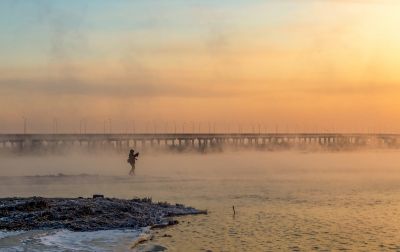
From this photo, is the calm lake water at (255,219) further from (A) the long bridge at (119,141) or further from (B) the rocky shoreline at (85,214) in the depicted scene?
(A) the long bridge at (119,141)

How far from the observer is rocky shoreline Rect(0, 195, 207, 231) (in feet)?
71.5

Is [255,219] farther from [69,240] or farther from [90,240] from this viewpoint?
[69,240]

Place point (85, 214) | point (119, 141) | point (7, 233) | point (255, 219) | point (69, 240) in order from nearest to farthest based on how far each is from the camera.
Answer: point (69, 240), point (7, 233), point (255, 219), point (85, 214), point (119, 141)

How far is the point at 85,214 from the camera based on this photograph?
23.4 m

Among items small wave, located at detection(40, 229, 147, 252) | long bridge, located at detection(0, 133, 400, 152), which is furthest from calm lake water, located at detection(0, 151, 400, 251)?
long bridge, located at detection(0, 133, 400, 152)

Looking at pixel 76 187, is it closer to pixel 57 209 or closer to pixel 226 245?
pixel 57 209

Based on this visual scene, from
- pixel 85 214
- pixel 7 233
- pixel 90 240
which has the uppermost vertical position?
pixel 85 214

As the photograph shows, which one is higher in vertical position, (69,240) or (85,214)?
(85,214)

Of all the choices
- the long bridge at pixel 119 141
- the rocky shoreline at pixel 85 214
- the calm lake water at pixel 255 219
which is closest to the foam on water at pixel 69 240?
the calm lake water at pixel 255 219

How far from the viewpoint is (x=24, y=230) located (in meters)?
20.9

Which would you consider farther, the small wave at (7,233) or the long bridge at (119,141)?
the long bridge at (119,141)

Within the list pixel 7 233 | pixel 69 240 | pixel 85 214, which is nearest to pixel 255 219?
pixel 85 214

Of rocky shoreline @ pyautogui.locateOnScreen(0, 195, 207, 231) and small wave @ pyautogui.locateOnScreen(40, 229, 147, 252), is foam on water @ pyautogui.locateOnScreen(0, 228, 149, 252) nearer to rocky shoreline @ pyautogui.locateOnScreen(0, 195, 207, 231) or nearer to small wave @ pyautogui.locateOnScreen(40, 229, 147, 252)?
small wave @ pyautogui.locateOnScreen(40, 229, 147, 252)

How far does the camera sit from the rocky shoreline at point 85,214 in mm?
21797
